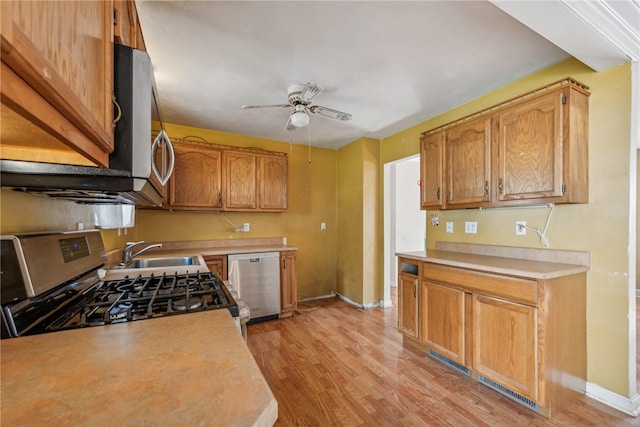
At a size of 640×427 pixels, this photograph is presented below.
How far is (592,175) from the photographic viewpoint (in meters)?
1.89

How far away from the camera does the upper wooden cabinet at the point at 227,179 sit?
3.15 meters

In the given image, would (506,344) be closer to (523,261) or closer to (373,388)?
(523,261)

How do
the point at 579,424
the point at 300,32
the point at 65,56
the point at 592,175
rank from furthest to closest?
the point at 592,175 → the point at 300,32 → the point at 579,424 → the point at 65,56

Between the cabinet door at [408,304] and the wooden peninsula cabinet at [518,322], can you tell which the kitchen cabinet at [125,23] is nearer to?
the wooden peninsula cabinet at [518,322]

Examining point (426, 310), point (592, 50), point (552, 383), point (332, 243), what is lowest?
point (552, 383)

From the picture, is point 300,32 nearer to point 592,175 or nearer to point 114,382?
point 114,382

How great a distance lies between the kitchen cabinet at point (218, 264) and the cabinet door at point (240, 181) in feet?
2.19

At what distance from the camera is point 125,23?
1.02 metres

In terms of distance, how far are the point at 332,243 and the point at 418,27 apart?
3293mm

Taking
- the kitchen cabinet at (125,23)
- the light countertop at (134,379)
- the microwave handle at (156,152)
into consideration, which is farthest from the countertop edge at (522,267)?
the kitchen cabinet at (125,23)

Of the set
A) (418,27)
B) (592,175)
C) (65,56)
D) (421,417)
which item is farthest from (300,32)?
(421,417)

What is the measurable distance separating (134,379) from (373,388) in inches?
73.7

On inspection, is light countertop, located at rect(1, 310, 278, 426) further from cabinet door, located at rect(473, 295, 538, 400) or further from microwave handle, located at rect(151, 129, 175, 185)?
cabinet door, located at rect(473, 295, 538, 400)

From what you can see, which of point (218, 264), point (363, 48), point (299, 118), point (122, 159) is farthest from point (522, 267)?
point (218, 264)
